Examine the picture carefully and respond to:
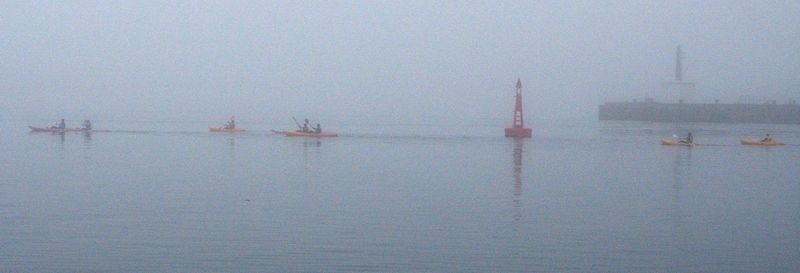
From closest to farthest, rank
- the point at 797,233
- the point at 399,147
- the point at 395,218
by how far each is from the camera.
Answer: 1. the point at 797,233
2. the point at 395,218
3. the point at 399,147

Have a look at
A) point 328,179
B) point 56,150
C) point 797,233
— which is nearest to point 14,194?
point 328,179

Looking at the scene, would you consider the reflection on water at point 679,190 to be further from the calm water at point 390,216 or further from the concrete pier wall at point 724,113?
the concrete pier wall at point 724,113

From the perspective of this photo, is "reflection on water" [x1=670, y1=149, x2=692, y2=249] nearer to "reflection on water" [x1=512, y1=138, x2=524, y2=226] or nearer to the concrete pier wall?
"reflection on water" [x1=512, y1=138, x2=524, y2=226]

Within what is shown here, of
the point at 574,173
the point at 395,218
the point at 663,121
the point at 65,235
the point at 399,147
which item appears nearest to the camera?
the point at 65,235

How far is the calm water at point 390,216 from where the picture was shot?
9141mm

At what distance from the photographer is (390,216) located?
12.4 meters

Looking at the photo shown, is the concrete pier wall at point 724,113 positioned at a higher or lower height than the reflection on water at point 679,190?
higher

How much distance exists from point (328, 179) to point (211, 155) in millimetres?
8995

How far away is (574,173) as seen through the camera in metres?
20.9

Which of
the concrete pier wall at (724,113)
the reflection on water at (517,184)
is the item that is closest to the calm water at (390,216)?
the reflection on water at (517,184)

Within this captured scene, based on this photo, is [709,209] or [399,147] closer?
[709,209]

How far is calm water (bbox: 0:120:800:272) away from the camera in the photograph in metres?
9.14

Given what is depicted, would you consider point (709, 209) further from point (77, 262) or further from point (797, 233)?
point (77, 262)

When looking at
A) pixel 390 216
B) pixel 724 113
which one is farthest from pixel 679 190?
pixel 724 113
